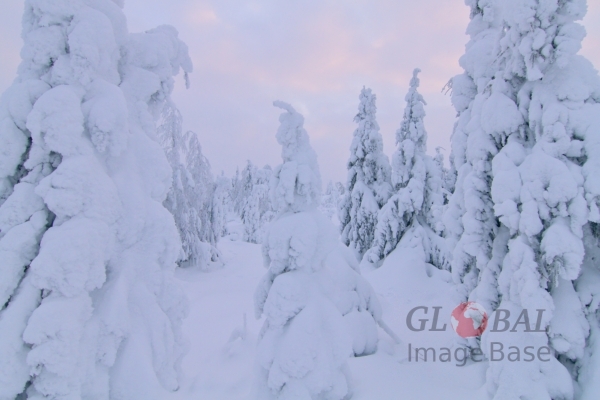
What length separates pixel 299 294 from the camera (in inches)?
254

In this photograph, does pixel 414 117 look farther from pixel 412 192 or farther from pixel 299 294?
pixel 299 294

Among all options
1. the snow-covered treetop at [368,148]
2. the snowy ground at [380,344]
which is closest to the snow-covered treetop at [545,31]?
the snowy ground at [380,344]

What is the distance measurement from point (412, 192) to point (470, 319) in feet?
37.2

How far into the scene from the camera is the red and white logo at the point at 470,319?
8141mm

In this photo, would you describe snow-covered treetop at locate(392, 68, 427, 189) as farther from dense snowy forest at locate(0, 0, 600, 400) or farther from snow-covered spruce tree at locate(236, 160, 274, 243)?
snow-covered spruce tree at locate(236, 160, 274, 243)

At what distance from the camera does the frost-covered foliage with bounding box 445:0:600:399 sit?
6211 mm

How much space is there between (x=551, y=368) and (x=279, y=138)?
6609 mm

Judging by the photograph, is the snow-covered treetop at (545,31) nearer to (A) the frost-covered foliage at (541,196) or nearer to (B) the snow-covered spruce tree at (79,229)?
(A) the frost-covered foliage at (541,196)

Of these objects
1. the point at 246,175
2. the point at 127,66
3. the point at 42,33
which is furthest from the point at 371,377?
the point at 246,175

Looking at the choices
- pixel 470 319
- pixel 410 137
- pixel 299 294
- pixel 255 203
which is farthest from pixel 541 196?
pixel 255 203

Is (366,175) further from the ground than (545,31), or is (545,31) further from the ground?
(545,31)

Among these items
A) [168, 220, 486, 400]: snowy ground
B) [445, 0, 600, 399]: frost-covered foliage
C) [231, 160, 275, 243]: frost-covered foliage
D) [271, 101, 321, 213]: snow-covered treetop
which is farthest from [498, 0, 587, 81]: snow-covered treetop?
[231, 160, 275, 243]: frost-covered foliage

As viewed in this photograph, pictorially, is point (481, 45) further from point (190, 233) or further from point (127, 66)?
point (190, 233)

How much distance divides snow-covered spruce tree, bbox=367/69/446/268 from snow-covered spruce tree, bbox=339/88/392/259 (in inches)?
49.9
